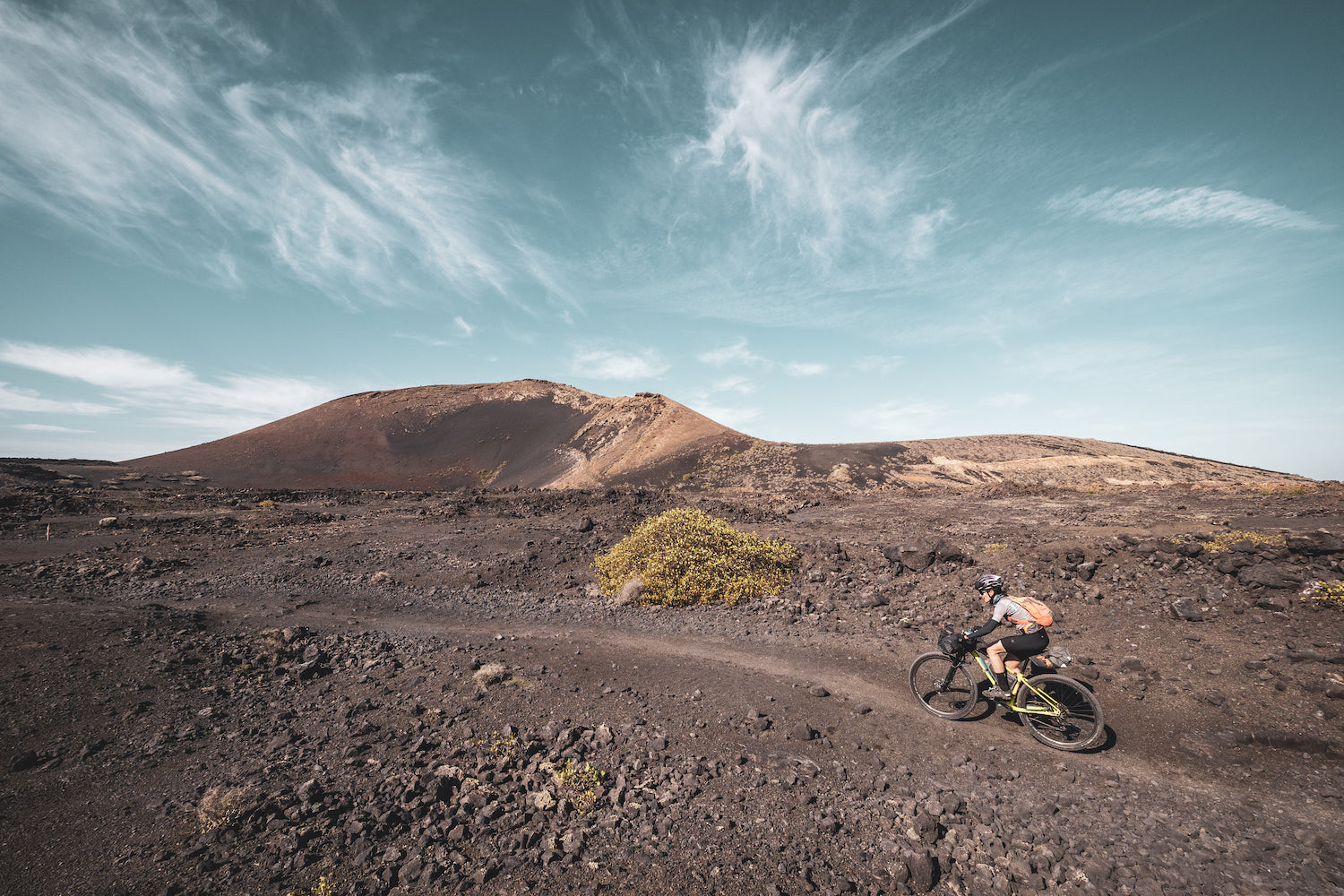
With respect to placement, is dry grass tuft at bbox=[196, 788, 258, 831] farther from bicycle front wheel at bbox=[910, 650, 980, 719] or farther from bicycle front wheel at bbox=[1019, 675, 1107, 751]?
bicycle front wheel at bbox=[1019, 675, 1107, 751]

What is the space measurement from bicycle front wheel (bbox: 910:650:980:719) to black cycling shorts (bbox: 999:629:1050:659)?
2.46ft

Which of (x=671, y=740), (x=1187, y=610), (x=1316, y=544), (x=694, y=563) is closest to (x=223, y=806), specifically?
(x=671, y=740)

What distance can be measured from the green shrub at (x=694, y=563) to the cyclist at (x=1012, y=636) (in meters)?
6.22

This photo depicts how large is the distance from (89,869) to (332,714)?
2783 mm

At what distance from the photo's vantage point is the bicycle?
6.09m

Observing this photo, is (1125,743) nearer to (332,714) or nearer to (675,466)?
(332,714)

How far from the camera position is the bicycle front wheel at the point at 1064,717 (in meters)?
6.02

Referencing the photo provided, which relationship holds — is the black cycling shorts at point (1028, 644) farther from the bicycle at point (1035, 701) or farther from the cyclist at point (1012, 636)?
the bicycle at point (1035, 701)

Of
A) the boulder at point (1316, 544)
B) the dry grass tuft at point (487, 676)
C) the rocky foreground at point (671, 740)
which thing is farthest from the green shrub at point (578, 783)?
the boulder at point (1316, 544)

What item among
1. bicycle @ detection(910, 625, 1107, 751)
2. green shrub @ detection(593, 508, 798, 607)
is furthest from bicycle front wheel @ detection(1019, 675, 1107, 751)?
green shrub @ detection(593, 508, 798, 607)

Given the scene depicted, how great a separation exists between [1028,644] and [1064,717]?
871mm

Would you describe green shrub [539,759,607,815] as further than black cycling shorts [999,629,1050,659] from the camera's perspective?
No

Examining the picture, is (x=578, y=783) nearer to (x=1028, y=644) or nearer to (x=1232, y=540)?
(x=1028, y=644)

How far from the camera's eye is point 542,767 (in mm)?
5609
